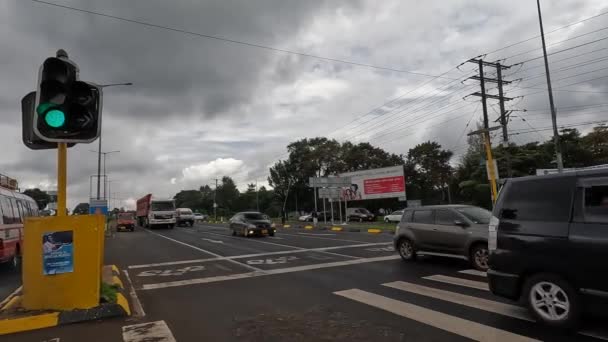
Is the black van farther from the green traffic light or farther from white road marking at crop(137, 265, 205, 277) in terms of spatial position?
white road marking at crop(137, 265, 205, 277)

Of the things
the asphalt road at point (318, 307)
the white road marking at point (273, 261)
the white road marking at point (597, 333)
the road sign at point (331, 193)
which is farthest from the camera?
the road sign at point (331, 193)

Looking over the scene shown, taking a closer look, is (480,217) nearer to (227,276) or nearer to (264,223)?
(227,276)

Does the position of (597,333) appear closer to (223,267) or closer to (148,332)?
(148,332)

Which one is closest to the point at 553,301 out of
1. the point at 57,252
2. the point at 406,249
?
the point at 57,252

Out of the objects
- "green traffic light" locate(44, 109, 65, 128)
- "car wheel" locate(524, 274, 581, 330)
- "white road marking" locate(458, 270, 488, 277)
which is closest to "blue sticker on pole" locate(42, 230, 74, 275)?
"green traffic light" locate(44, 109, 65, 128)

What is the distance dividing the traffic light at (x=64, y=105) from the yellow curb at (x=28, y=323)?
2489 mm

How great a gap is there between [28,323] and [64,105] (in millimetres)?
3052

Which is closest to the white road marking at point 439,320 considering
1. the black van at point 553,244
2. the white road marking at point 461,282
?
the black van at point 553,244

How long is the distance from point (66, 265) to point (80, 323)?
0.86 meters

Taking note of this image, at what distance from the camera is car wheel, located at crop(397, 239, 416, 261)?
12000mm

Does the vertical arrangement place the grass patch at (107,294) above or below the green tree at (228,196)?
below

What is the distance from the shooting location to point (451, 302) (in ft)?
22.5

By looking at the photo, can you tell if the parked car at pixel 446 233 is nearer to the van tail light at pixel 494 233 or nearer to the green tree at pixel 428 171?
the van tail light at pixel 494 233

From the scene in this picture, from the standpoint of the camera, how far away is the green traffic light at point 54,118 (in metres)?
6.07
